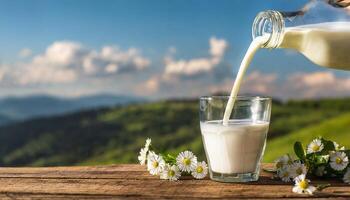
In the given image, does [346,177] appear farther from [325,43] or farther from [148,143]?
[148,143]

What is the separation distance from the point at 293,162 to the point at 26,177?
0.90 metres

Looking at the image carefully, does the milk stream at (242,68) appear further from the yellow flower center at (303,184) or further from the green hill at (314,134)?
the green hill at (314,134)

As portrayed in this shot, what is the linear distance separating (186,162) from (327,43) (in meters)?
0.65

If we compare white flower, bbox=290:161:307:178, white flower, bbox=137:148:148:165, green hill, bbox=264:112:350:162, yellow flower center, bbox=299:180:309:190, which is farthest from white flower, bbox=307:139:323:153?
green hill, bbox=264:112:350:162

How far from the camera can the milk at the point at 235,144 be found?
1.85 m

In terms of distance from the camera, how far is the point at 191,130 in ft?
39.3

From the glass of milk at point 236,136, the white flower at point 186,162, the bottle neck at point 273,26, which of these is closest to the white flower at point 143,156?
the white flower at point 186,162

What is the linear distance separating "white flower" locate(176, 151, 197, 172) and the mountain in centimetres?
867

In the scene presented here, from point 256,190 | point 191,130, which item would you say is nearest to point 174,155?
point 256,190

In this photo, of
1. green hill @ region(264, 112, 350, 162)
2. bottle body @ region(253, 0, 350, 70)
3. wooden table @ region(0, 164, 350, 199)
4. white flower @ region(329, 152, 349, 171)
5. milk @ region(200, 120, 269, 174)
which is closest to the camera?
wooden table @ region(0, 164, 350, 199)

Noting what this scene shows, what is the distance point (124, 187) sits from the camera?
5.93 feet

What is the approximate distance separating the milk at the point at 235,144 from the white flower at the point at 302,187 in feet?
0.63

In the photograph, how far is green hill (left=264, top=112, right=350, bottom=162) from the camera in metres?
10.3

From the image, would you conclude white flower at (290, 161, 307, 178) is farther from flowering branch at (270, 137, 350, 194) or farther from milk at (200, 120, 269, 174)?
milk at (200, 120, 269, 174)
